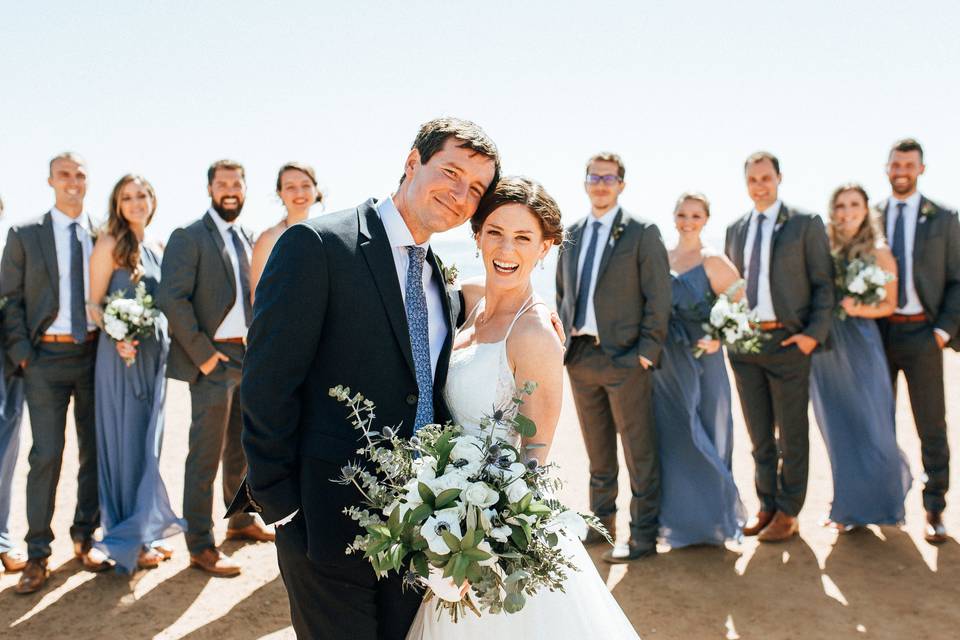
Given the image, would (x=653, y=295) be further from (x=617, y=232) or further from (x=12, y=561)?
(x=12, y=561)

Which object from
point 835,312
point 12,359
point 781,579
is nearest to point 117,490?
point 12,359

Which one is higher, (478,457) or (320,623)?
(478,457)

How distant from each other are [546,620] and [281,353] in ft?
4.35

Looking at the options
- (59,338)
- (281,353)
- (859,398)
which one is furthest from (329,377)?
(859,398)

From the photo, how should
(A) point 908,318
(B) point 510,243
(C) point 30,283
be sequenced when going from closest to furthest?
(B) point 510,243 < (C) point 30,283 < (A) point 908,318

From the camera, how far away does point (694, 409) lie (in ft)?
20.7

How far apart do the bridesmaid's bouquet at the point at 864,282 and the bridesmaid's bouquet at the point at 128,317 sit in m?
5.18

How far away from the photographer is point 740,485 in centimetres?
843

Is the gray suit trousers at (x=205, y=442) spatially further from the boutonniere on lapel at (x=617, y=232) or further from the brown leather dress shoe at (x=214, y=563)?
the boutonniere on lapel at (x=617, y=232)

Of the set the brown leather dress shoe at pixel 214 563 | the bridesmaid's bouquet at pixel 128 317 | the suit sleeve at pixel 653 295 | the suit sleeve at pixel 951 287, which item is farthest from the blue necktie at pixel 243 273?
the suit sleeve at pixel 951 287

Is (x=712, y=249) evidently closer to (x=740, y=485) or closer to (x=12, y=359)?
(x=740, y=485)

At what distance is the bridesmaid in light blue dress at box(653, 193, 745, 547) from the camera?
6156mm

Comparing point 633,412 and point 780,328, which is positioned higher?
point 780,328

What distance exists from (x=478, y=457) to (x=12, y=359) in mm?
4662
